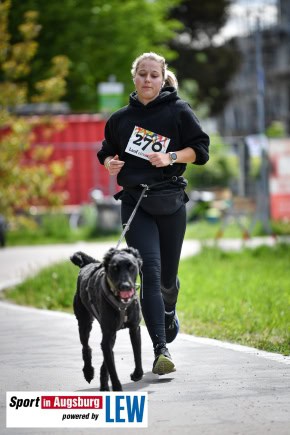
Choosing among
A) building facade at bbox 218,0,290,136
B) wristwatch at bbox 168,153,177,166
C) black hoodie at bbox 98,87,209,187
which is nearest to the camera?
wristwatch at bbox 168,153,177,166

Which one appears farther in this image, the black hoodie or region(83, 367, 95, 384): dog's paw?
the black hoodie

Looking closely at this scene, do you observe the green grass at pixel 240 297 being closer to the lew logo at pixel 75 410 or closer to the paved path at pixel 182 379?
the paved path at pixel 182 379

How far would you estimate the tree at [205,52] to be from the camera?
5784 cm

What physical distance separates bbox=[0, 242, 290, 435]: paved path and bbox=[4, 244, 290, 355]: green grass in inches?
22.1

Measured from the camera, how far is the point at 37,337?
10.2m

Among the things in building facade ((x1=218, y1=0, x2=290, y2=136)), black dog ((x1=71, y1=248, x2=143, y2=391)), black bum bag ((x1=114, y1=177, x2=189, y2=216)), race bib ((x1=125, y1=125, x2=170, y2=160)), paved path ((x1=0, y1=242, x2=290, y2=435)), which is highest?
race bib ((x1=125, y1=125, x2=170, y2=160))

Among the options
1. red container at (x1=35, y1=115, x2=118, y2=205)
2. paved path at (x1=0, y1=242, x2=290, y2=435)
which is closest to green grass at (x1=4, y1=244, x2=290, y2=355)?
paved path at (x1=0, y1=242, x2=290, y2=435)

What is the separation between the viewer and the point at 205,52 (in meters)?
58.7

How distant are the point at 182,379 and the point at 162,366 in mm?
143

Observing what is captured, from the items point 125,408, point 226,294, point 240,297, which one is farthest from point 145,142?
point 226,294

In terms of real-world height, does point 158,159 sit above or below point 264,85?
above

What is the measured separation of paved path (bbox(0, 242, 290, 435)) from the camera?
21.6 feet

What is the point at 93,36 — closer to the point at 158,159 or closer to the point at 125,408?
the point at 158,159

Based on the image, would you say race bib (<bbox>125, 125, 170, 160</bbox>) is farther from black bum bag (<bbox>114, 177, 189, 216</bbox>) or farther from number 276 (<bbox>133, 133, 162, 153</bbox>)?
black bum bag (<bbox>114, 177, 189, 216</bbox>)
